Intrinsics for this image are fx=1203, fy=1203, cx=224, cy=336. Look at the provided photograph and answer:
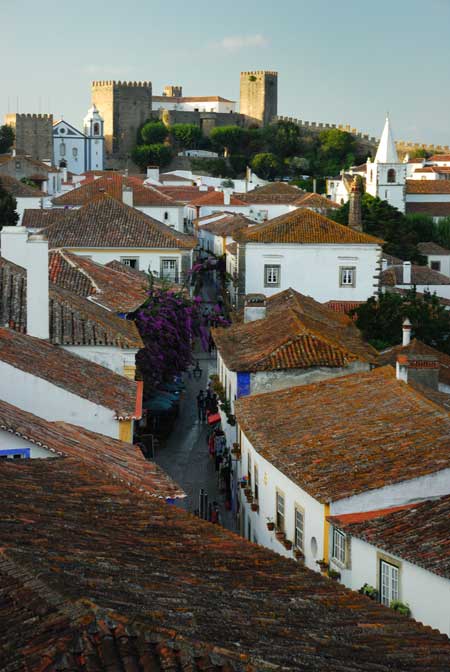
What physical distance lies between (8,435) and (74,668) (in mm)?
6705

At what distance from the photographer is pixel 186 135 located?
114750 millimetres

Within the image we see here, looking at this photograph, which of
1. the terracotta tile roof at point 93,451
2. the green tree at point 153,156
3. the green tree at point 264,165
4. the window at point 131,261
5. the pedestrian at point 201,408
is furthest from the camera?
the green tree at point 153,156

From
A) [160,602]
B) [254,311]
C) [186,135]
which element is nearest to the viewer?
[160,602]

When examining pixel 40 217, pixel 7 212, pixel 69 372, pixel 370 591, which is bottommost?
pixel 370 591

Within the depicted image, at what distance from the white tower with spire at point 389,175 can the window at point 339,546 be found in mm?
76514

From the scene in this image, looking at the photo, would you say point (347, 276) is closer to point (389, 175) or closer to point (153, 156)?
point (389, 175)

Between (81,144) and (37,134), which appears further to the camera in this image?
(81,144)

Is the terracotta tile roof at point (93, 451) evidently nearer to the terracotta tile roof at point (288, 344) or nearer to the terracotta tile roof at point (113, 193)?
the terracotta tile roof at point (288, 344)

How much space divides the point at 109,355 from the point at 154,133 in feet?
320

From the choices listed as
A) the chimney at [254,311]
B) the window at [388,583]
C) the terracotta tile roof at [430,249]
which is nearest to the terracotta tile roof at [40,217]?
the chimney at [254,311]

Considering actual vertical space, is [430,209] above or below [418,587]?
below

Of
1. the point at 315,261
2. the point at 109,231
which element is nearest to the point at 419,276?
the point at 315,261

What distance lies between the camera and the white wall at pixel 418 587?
10.9 meters

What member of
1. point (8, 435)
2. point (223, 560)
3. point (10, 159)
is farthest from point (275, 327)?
point (10, 159)
